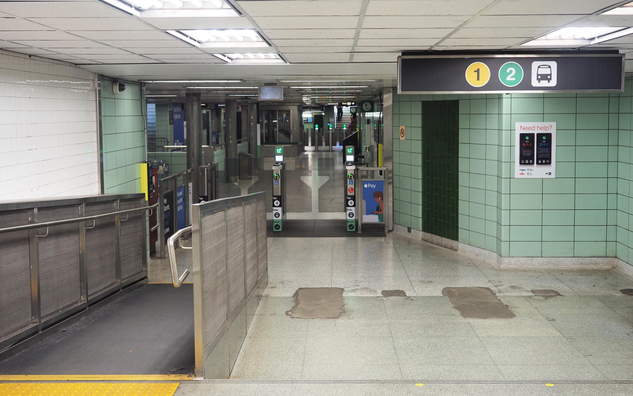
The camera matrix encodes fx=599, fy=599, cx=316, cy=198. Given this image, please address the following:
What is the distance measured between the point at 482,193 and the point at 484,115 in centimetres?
109

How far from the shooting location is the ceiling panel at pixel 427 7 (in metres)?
3.53

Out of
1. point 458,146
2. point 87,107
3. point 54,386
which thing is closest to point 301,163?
point 458,146

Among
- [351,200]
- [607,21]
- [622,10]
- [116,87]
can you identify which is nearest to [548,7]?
[622,10]

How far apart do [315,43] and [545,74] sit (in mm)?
1967

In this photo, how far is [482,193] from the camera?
8.41 meters

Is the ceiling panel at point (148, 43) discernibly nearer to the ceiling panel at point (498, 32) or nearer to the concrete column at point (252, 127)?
the ceiling panel at point (498, 32)

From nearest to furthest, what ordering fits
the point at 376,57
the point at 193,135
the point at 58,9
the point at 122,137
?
the point at 58,9
the point at 376,57
the point at 122,137
the point at 193,135

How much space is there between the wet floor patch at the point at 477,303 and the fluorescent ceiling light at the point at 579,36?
2612 mm

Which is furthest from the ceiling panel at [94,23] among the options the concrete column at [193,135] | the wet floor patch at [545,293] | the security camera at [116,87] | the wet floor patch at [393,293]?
the concrete column at [193,135]

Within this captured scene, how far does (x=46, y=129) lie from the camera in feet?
19.7

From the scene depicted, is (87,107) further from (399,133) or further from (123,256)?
(399,133)

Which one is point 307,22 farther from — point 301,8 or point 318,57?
point 318,57

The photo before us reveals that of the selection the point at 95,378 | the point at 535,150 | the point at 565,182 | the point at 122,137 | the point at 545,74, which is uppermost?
the point at 545,74

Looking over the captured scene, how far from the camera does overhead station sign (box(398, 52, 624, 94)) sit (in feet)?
16.6
